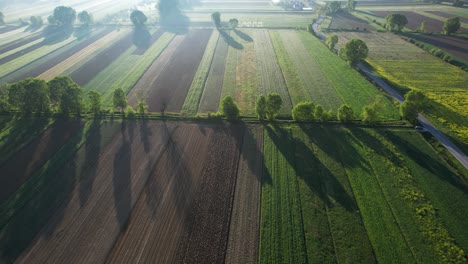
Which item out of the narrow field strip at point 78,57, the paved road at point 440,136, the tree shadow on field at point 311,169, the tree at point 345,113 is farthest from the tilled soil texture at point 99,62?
the paved road at point 440,136

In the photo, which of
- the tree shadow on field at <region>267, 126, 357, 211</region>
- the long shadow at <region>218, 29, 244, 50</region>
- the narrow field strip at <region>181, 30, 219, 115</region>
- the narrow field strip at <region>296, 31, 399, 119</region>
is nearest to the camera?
the tree shadow on field at <region>267, 126, 357, 211</region>

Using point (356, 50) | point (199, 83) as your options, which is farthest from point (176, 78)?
point (356, 50)

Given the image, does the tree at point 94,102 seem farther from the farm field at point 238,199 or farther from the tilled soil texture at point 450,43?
the tilled soil texture at point 450,43

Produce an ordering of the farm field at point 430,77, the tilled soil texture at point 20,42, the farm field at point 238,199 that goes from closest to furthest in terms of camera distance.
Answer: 1. the farm field at point 238,199
2. the farm field at point 430,77
3. the tilled soil texture at point 20,42

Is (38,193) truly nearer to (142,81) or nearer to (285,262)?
(285,262)

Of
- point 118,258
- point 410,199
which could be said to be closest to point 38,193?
point 118,258

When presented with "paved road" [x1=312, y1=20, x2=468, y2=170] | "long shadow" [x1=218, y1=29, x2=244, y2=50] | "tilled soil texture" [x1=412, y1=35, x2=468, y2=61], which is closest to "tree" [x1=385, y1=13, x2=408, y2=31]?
"tilled soil texture" [x1=412, y1=35, x2=468, y2=61]

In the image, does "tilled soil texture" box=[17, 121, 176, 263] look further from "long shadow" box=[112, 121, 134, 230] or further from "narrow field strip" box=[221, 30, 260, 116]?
"narrow field strip" box=[221, 30, 260, 116]

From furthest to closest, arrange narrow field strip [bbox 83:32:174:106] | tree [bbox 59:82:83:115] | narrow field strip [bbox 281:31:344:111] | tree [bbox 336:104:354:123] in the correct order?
narrow field strip [bbox 83:32:174:106] → narrow field strip [bbox 281:31:344:111] → tree [bbox 59:82:83:115] → tree [bbox 336:104:354:123]
